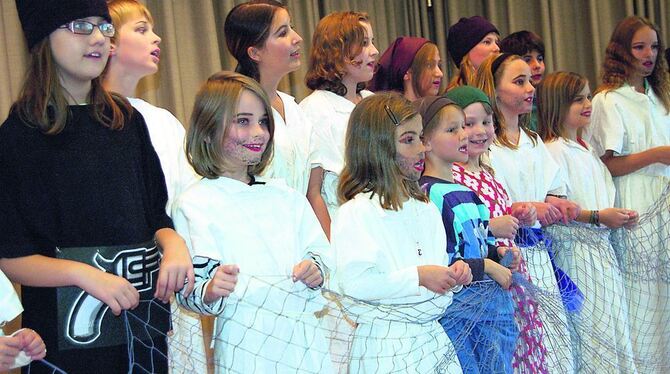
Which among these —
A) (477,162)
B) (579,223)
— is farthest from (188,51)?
(579,223)

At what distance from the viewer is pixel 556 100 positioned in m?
4.11

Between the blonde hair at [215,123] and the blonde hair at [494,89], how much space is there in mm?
1429

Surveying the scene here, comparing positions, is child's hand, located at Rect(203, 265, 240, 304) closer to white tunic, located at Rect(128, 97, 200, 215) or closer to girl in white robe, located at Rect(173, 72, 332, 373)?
girl in white robe, located at Rect(173, 72, 332, 373)

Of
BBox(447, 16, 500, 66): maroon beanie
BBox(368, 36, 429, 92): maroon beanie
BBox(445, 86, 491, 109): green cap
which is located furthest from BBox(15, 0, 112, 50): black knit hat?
BBox(447, 16, 500, 66): maroon beanie

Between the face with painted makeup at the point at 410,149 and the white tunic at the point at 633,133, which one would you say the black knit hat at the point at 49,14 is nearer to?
the face with painted makeup at the point at 410,149

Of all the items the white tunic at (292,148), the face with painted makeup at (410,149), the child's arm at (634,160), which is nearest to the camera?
the face with painted makeup at (410,149)

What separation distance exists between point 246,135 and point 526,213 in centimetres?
119

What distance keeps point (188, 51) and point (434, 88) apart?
1321mm

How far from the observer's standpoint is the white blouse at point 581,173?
4.02 meters

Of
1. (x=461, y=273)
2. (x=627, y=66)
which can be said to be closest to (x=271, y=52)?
(x=461, y=273)

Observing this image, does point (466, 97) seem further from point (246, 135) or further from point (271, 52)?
point (246, 135)

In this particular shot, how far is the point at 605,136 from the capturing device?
443cm

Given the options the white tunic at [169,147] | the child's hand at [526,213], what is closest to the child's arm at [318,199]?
the white tunic at [169,147]

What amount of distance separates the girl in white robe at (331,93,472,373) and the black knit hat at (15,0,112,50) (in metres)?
0.96
